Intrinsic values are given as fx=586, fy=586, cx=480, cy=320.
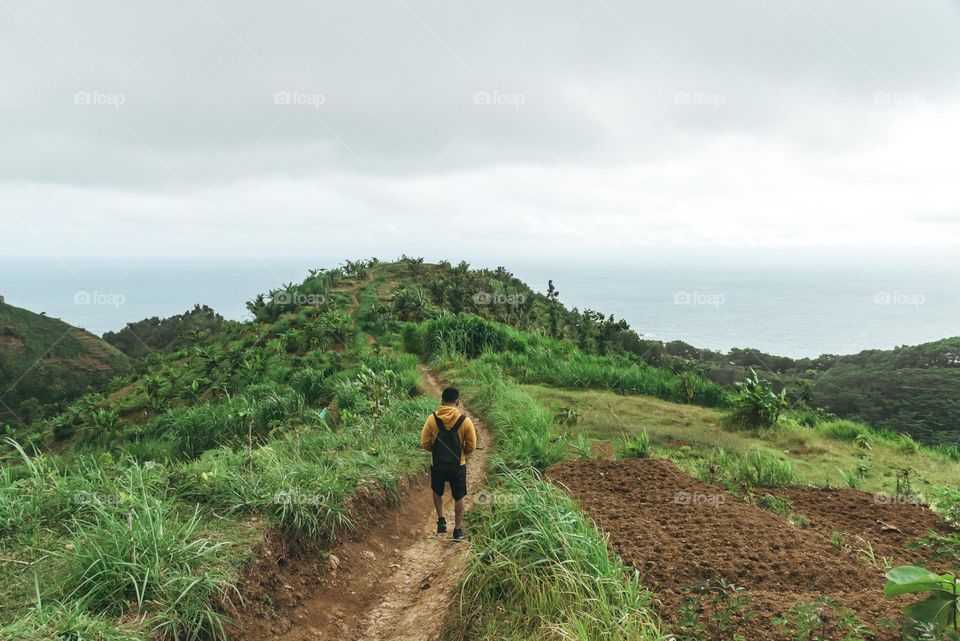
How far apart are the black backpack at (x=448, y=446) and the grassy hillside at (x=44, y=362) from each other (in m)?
27.4

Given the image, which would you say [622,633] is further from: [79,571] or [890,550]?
[79,571]

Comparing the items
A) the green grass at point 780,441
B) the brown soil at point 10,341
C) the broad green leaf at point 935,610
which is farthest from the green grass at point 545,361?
the brown soil at point 10,341

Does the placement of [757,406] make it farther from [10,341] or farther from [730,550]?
[10,341]

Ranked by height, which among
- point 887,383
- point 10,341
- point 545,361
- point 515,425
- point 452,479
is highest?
point 10,341

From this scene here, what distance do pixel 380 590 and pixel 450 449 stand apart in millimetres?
1398

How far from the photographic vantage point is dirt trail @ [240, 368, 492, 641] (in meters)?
4.40

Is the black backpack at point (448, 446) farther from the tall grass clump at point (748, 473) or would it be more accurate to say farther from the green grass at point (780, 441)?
the green grass at point (780, 441)

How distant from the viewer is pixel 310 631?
14.6 feet

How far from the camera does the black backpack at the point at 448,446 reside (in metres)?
5.79

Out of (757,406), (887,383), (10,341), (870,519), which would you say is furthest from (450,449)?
(10,341)

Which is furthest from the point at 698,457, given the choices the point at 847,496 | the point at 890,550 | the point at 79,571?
the point at 79,571

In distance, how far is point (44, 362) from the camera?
112 feet

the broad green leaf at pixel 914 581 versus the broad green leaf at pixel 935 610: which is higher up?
the broad green leaf at pixel 914 581

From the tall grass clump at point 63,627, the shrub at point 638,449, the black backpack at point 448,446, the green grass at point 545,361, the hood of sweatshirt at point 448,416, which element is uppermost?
the green grass at point 545,361
